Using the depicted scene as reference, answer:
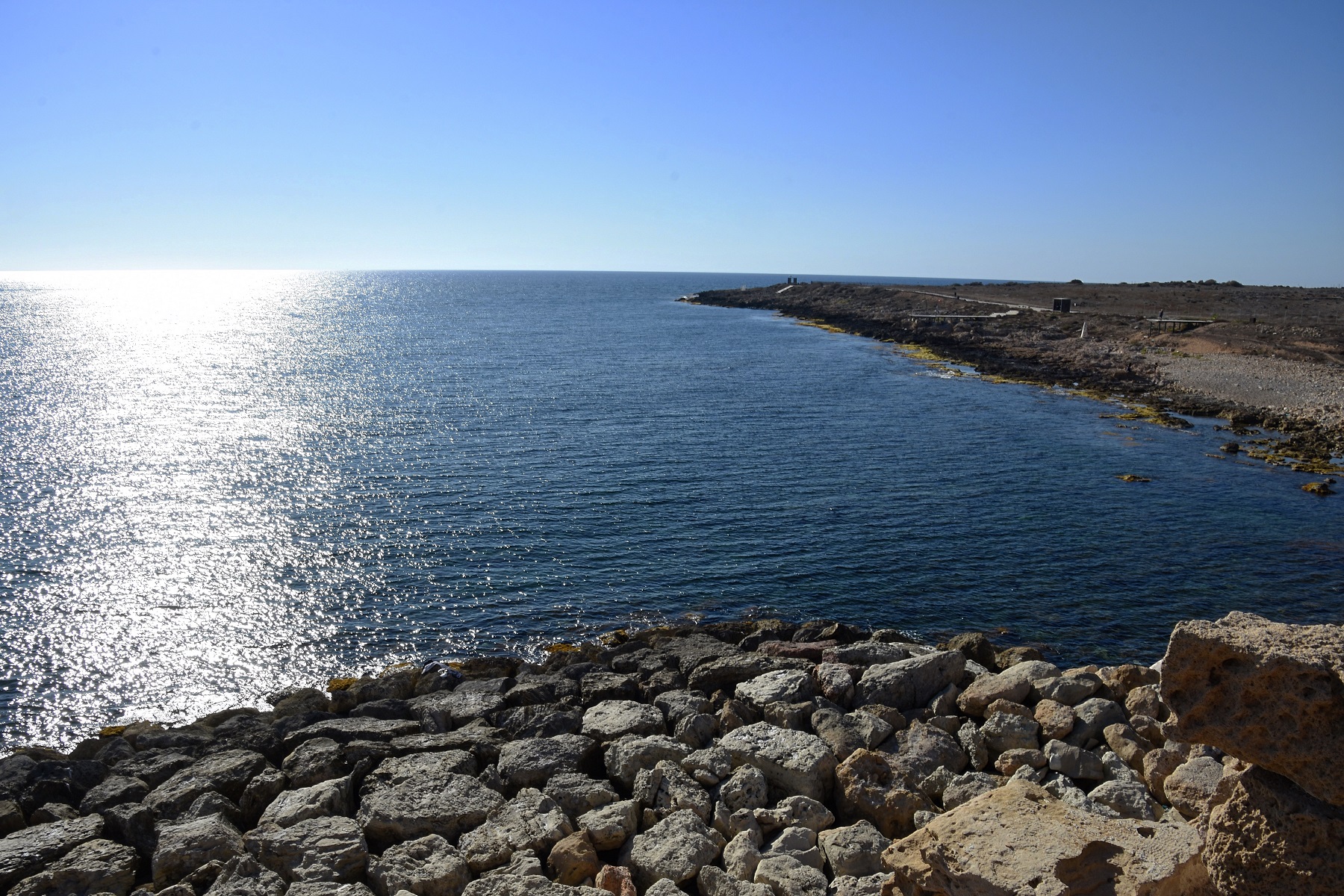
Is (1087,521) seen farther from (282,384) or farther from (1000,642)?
(282,384)

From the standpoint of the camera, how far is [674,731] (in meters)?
15.9

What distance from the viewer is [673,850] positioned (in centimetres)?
1179

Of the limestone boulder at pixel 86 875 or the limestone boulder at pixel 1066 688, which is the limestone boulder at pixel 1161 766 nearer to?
the limestone boulder at pixel 1066 688

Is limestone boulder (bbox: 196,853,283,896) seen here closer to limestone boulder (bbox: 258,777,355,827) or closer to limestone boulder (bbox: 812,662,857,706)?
limestone boulder (bbox: 258,777,355,827)

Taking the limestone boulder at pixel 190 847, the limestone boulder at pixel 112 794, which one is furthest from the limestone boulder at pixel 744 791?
the limestone boulder at pixel 112 794

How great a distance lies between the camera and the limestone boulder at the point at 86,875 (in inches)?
467

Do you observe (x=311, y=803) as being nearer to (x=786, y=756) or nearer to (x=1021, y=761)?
(x=786, y=756)

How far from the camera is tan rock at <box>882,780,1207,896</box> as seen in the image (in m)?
8.15

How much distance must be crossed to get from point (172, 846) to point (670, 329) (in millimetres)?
103075

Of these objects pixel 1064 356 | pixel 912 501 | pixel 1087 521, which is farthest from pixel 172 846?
pixel 1064 356

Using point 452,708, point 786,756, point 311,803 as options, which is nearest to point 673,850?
point 786,756

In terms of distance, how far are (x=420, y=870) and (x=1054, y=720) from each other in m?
10.9

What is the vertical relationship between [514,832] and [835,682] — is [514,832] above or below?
below

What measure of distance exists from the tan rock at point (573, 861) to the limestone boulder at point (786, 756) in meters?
3.28
